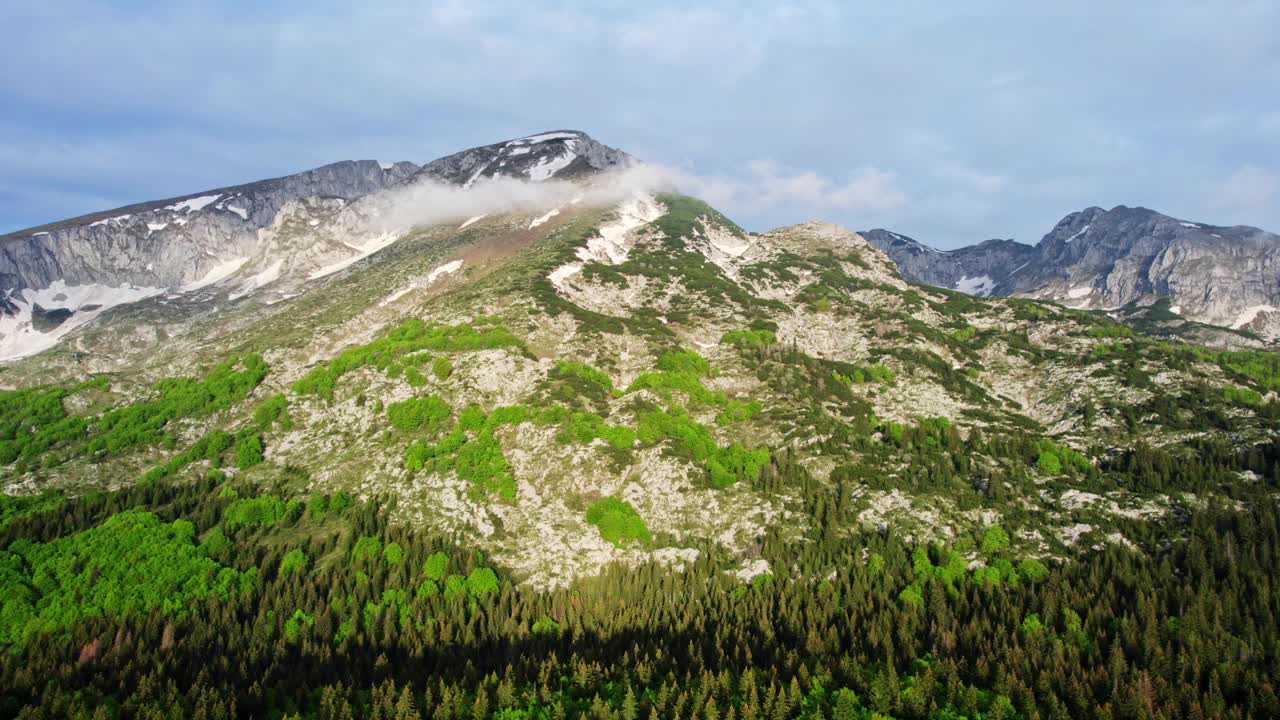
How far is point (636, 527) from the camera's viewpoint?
108 m

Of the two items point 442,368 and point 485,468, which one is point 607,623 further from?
point 442,368

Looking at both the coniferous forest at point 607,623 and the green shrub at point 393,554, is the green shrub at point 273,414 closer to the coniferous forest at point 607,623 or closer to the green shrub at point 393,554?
the coniferous forest at point 607,623

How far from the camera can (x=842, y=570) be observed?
9831 cm

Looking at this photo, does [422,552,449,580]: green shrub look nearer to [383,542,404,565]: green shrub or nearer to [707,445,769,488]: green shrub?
[383,542,404,565]: green shrub

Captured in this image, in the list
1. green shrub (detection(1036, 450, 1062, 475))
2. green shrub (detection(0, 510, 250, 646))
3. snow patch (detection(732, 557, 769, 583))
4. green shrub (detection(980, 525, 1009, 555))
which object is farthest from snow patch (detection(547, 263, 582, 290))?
green shrub (detection(980, 525, 1009, 555))

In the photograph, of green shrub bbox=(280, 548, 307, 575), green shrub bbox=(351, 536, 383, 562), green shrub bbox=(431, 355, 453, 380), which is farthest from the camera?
green shrub bbox=(431, 355, 453, 380)

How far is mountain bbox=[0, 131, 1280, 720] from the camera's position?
75.0 meters

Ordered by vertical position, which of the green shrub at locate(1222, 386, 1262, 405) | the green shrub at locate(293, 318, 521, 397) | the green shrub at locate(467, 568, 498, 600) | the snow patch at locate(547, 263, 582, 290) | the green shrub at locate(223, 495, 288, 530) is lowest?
the green shrub at locate(467, 568, 498, 600)

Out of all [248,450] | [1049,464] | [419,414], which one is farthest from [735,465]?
[248,450]

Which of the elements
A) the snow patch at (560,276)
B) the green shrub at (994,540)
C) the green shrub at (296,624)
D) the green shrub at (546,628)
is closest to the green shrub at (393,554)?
the green shrub at (296,624)

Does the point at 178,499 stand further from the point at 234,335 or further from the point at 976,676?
the point at 976,676

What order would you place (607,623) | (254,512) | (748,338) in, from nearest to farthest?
1. (607,623)
2. (254,512)
3. (748,338)

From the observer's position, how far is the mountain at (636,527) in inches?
2953

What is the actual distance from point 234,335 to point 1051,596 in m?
198
